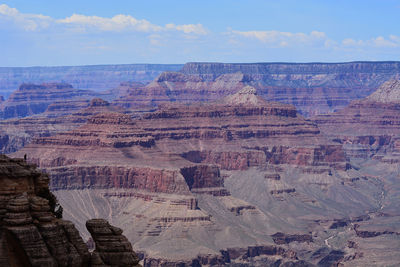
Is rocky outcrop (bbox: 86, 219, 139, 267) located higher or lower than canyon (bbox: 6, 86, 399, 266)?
higher

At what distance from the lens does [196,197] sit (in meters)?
166

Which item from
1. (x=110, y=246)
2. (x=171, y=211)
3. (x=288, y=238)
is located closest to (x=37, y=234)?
(x=110, y=246)

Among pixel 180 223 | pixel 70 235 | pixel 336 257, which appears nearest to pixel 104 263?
pixel 70 235

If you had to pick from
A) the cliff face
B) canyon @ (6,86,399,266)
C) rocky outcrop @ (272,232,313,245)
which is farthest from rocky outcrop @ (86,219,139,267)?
rocky outcrop @ (272,232,313,245)

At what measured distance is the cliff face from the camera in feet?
95.1

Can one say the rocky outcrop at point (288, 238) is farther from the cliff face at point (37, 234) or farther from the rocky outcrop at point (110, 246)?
the cliff face at point (37, 234)

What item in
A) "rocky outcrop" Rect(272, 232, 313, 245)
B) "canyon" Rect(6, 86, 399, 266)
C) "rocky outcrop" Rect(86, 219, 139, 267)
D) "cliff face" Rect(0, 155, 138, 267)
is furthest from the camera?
"rocky outcrop" Rect(272, 232, 313, 245)

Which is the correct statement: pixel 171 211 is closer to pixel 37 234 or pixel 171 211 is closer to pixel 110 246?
pixel 110 246

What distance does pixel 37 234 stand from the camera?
29375 millimetres

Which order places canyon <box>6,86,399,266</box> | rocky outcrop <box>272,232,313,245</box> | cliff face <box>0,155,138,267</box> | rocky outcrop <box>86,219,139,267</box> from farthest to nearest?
rocky outcrop <box>272,232,313,245</box> < canyon <box>6,86,399,266</box> < rocky outcrop <box>86,219,139,267</box> < cliff face <box>0,155,138,267</box>

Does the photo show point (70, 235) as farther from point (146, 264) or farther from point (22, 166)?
point (146, 264)

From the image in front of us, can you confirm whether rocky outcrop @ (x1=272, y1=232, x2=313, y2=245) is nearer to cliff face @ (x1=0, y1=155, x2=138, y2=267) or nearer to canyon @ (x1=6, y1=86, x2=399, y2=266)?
canyon @ (x1=6, y1=86, x2=399, y2=266)

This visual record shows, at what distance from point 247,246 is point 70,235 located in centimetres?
12395

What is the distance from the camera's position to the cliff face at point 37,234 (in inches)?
1142
